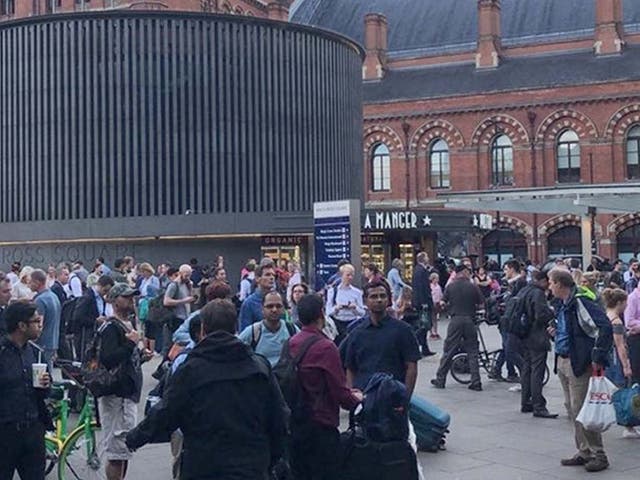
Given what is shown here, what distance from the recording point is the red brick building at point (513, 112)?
134 ft

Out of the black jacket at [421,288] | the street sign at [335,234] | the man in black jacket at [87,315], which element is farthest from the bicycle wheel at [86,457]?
the black jacket at [421,288]

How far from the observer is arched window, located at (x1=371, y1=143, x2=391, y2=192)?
4638 cm

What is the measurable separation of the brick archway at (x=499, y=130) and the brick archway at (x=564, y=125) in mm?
836

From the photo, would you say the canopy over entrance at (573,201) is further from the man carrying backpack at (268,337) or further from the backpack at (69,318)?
the man carrying backpack at (268,337)

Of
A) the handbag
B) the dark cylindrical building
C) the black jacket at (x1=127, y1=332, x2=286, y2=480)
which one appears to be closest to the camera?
the black jacket at (x1=127, y1=332, x2=286, y2=480)

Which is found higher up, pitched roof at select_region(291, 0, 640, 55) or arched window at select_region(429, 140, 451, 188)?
pitched roof at select_region(291, 0, 640, 55)

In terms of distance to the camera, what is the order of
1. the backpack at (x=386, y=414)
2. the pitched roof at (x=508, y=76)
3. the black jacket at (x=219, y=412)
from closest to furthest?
the black jacket at (x=219, y=412)
the backpack at (x=386, y=414)
the pitched roof at (x=508, y=76)

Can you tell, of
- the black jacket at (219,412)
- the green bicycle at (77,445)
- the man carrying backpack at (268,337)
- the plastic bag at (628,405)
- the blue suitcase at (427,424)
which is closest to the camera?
the black jacket at (219,412)

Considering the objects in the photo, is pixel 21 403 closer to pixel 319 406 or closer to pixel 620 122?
pixel 319 406

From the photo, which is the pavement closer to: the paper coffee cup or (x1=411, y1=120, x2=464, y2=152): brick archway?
the paper coffee cup

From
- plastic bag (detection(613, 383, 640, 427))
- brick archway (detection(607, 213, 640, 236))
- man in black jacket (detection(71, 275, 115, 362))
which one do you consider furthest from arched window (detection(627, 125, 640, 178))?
man in black jacket (detection(71, 275, 115, 362))

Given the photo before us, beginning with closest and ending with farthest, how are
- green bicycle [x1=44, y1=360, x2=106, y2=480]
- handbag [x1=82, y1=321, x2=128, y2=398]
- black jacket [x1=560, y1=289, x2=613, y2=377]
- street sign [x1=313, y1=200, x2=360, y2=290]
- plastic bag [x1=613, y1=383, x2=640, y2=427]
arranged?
1. handbag [x1=82, y1=321, x2=128, y2=398]
2. green bicycle [x1=44, y1=360, x2=106, y2=480]
3. black jacket [x1=560, y1=289, x2=613, y2=377]
4. plastic bag [x1=613, y1=383, x2=640, y2=427]
5. street sign [x1=313, y1=200, x2=360, y2=290]

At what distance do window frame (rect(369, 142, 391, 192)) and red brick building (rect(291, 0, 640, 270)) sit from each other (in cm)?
5

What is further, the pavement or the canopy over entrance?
the canopy over entrance
